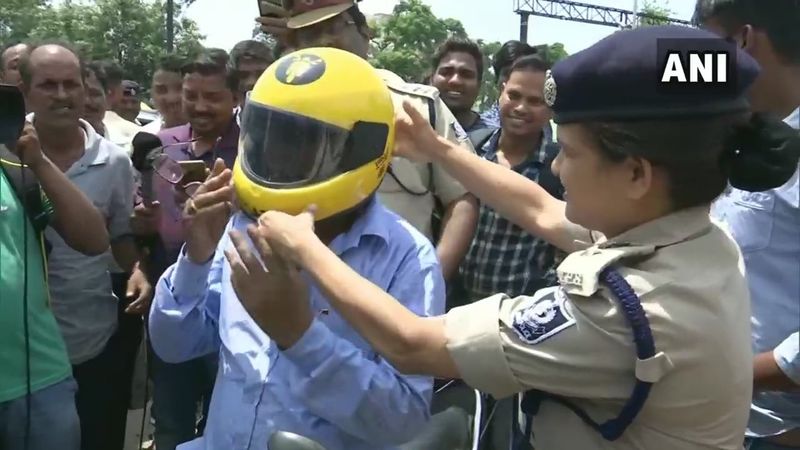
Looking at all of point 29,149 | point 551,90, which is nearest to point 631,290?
point 551,90

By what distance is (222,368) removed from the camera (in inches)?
75.0

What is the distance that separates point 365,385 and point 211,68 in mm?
3024

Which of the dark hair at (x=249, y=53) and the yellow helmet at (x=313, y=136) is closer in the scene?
the yellow helmet at (x=313, y=136)

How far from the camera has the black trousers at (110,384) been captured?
3.64 metres

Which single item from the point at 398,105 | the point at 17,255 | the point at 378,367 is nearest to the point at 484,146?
the point at 398,105

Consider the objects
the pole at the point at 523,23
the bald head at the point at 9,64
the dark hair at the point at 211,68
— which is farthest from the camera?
the pole at the point at 523,23

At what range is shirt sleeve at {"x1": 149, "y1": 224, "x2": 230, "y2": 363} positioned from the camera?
6.43 feet

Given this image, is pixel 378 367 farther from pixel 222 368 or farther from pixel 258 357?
pixel 222 368

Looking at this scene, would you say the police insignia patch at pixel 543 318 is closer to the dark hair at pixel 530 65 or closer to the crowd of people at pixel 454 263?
the crowd of people at pixel 454 263

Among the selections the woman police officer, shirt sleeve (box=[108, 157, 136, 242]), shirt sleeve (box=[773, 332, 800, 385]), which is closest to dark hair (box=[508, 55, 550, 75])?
shirt sleeve (box=[108, 157, 136, 242])

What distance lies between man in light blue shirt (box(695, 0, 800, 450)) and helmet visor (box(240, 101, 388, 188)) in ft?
2.91

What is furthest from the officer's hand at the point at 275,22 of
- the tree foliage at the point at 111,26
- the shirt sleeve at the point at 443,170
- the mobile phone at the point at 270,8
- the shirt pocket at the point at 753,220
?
the tree foliage at the point at 111,26

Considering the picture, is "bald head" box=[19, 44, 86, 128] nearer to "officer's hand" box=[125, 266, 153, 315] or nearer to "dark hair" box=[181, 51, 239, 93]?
"officer's hand" box=[125, 266, 153, 315]

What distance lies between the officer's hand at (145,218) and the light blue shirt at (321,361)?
67.3 inches
